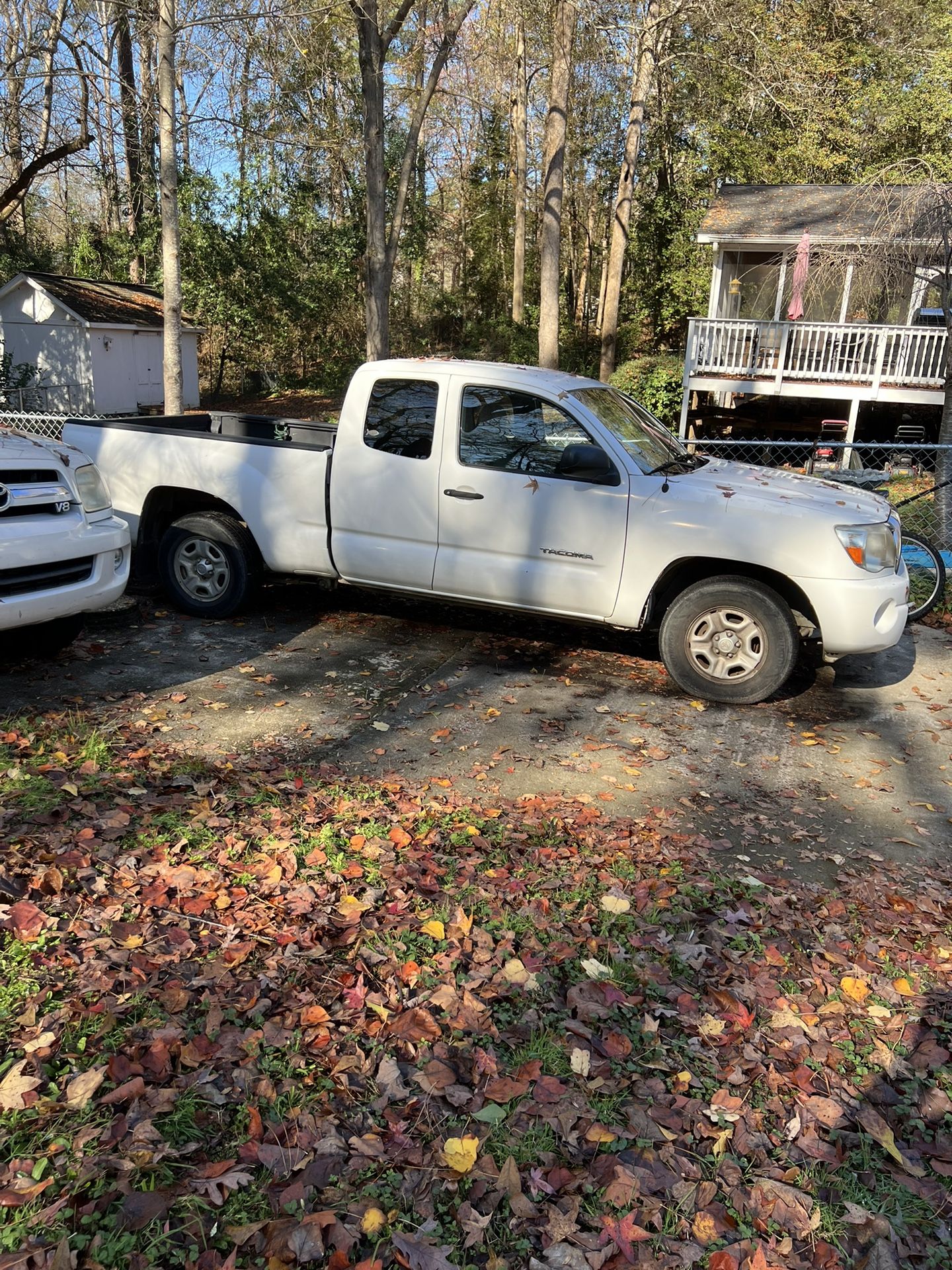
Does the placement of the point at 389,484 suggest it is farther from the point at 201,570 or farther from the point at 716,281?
the point at 716,281

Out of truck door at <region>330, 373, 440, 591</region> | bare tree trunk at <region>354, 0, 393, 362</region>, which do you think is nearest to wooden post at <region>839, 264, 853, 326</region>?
bare tree trunk at <region>354, 0, 393, 362</region>

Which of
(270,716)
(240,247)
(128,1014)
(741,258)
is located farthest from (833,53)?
(128,1014)

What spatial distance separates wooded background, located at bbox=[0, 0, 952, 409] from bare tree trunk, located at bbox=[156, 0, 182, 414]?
5368 millimetres

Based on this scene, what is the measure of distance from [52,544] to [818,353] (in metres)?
17.7

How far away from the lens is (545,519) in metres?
5.98

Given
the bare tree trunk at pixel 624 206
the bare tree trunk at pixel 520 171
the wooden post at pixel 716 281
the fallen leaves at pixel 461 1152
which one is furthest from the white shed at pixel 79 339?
the fallen leaves at pixel 461 1152

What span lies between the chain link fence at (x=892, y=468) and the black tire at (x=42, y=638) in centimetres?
494

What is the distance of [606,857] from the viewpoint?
3990 millimetres

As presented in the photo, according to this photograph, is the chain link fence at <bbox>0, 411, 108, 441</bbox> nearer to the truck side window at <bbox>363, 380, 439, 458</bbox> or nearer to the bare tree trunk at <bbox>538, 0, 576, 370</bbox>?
the truck side window at <bbox>363, 380, 439, 458</bbox>

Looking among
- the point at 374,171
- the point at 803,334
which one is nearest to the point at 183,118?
the point at 374,171

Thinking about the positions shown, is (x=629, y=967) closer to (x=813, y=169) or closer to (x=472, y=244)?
(x=813, y=169)

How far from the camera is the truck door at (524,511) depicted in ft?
19.4

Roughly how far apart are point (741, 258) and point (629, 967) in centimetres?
2360

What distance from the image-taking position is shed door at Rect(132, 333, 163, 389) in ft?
83.4
